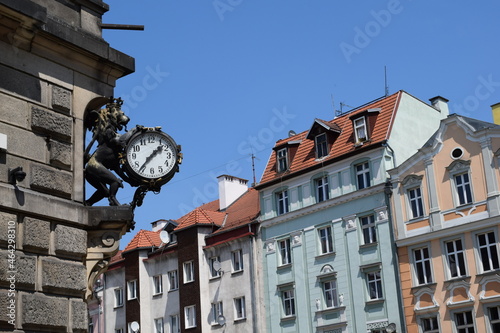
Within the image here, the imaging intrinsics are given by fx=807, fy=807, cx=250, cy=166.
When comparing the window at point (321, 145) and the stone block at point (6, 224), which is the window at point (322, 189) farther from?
the stone block at point (6, 224)

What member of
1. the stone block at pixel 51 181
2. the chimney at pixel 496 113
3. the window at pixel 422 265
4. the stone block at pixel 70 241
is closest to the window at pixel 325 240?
the window at pixel 422 265

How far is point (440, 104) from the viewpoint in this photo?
4275 cm

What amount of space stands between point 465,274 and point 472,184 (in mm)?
3817

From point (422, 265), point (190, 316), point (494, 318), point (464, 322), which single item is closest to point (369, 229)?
point (422, 265)

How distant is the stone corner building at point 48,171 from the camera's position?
29.7ft

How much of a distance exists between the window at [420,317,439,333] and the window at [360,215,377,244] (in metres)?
4.43

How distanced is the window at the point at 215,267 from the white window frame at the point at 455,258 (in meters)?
14.0

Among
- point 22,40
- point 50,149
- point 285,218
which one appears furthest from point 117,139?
point 285,218

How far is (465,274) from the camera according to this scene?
33844 mm

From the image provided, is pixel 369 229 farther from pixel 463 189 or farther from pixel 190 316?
pixel 190 316

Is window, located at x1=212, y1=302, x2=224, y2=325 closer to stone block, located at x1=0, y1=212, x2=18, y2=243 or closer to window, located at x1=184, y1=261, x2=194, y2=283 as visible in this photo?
window, located at x1=184, y1=261, x2=194, y2=283

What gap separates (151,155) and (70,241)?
69.3 inches

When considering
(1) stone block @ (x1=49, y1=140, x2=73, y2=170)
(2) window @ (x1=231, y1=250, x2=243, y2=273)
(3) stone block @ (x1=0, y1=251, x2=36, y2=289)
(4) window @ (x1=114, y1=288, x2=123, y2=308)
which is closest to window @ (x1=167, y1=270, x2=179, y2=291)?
(2) window @ (x1=231, y1=250, x2=243, y2=273)

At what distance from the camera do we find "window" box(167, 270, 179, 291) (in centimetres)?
4653
